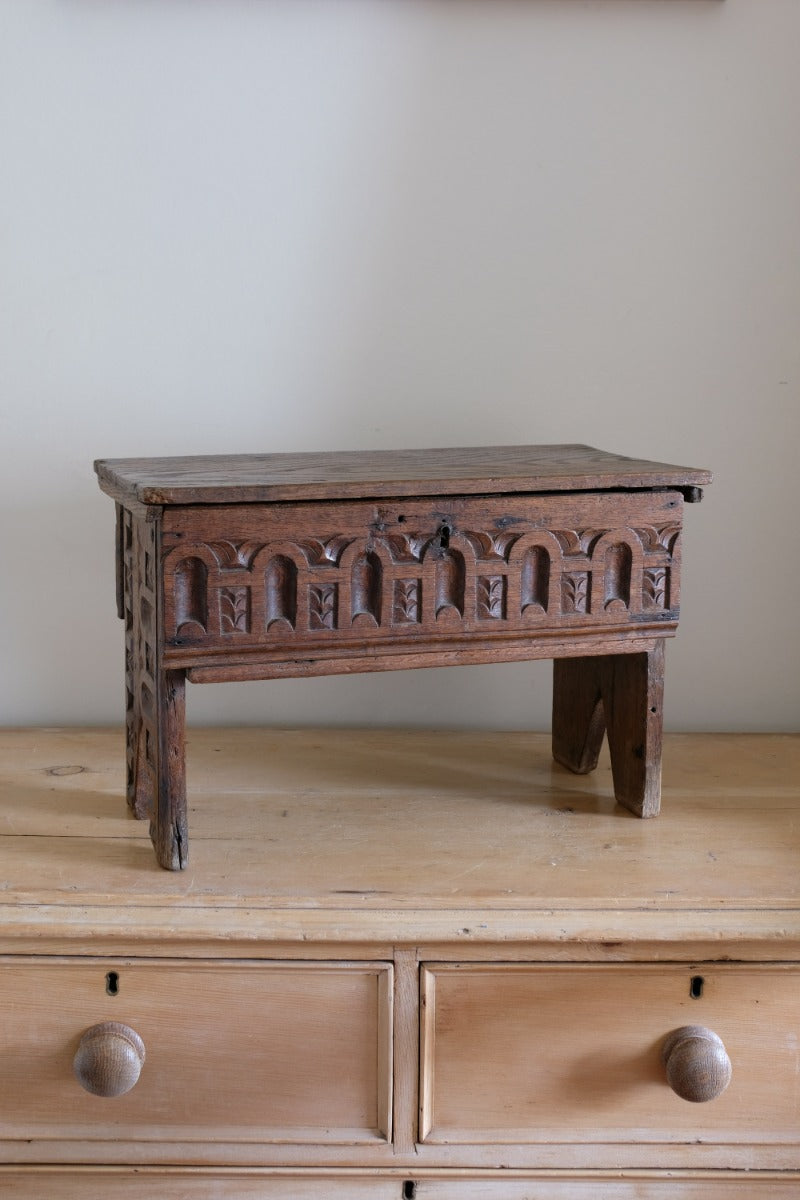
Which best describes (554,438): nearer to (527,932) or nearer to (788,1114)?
(527,932)

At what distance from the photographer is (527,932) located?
0.96 metres

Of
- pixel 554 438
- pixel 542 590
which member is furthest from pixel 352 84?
pixel 542 590

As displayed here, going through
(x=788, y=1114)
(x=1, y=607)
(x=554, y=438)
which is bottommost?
(x=788, y=1114)

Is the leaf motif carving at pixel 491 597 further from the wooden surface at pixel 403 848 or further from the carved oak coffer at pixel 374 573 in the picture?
the wooden surface at pixel 403 848

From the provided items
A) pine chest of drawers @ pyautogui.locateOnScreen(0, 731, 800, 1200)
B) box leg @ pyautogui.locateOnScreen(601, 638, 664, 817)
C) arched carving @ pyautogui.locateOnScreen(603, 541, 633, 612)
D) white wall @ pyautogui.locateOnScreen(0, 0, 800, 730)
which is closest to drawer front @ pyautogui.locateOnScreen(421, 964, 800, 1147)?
pine chest of drawers @ pyautogui.locateOnScreen(0, 731, 800, 1200)

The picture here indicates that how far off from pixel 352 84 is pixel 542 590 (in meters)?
0.71

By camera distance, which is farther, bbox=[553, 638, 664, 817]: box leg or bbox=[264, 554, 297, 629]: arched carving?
bbox=[553, 638, 664, 817]: box leg

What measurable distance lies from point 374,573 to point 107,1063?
1.51 feet

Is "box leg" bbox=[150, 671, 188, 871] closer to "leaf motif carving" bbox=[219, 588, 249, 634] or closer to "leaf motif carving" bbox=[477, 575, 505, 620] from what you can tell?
"leaf motif carving" bbox=[219, 588, 249, 634]

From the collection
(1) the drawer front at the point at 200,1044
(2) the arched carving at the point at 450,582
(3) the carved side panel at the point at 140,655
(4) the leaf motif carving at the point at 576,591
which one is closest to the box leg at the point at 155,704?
(3) the carved side panel at the point at 140,655

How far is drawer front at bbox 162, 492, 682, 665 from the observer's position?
0.98 metres

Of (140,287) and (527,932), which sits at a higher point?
(140,287)

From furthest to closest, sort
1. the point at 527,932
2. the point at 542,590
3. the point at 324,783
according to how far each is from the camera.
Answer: the point at 324,783
the point at 542,590
the point at 527,932

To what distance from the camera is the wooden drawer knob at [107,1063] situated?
94 cm
